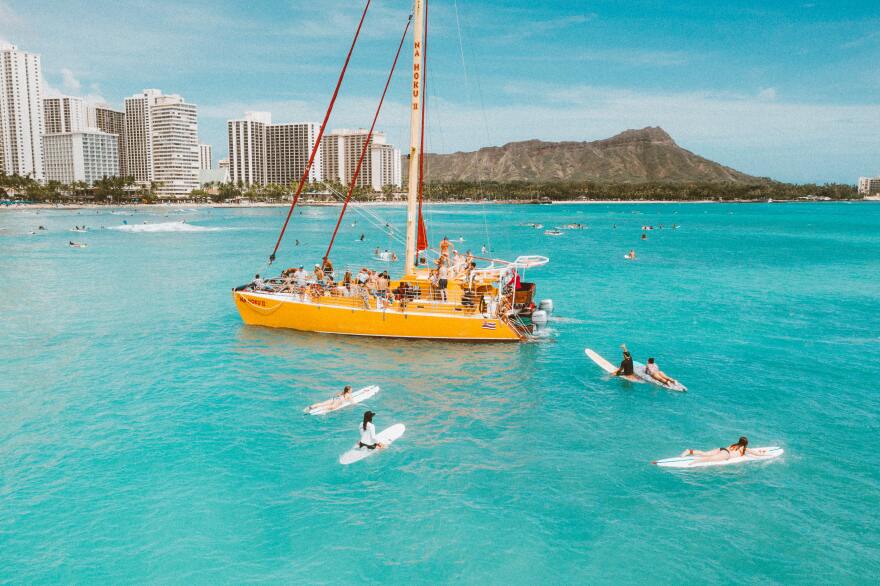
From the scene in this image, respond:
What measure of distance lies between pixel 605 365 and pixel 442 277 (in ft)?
26.3

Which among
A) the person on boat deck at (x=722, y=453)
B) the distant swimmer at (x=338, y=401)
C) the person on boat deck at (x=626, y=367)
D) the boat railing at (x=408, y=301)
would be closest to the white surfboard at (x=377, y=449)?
the distant swimmer at (x=338, y=401)

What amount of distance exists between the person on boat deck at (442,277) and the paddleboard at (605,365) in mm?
6654

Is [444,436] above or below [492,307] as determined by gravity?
below

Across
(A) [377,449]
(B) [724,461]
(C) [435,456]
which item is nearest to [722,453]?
(B) [724,461]

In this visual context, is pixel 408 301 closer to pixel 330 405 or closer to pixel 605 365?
pixel 330 405

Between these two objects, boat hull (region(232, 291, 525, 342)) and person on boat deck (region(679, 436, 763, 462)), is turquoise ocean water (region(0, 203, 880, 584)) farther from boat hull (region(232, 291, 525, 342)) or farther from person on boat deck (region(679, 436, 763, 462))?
boat hull (region(232, 291, 525, 342))

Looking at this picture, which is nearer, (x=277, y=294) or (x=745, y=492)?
(x=745, y=492)

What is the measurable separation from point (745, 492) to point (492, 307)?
13.7 metres

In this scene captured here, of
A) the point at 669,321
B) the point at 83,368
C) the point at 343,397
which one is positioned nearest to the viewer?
the point at 343,397

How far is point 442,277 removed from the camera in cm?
2727

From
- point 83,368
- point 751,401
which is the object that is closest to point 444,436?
point 751,401

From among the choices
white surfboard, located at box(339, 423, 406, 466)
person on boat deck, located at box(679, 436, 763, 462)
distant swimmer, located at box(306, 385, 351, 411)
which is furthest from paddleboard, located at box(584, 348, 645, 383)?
distant swimmer, located at box(306, 385, 351, 411)

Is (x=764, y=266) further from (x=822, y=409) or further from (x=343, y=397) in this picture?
(x=343, y=397)

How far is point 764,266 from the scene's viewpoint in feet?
210
